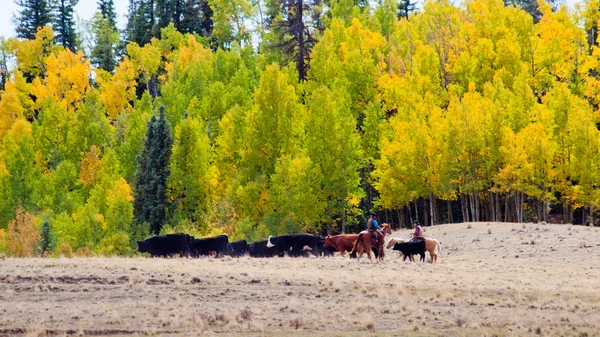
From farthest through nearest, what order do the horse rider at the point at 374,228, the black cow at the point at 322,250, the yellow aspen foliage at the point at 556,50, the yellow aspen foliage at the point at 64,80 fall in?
1. the yellow aspen foliage at the point at 64,80
2. the yellow aspen foliage at the point at 556,50
3. the black cow at the point at 322,250
4. the horse rider at the point at 374,228

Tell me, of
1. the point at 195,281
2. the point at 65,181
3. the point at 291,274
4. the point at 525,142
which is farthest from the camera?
the point at 65,181

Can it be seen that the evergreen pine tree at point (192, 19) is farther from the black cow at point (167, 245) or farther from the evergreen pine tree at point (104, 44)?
the black cow at point (167, 245)

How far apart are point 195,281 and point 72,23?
306ft

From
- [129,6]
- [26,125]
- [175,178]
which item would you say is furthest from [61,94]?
[129,6]

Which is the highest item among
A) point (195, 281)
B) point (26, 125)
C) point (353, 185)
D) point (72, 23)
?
point (72, 23)

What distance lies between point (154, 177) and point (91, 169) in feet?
34.5

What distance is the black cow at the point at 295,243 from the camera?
36.3 metres

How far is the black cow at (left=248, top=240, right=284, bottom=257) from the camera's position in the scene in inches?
1438

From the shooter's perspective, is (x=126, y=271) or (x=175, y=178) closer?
(x=126, y=271)

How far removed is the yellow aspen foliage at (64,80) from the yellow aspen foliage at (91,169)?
17.6 meters

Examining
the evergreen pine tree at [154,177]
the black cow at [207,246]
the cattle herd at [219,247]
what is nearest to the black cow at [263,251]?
the cattle herd at [219,247]

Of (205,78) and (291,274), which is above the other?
(205,78)

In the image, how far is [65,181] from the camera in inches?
2689

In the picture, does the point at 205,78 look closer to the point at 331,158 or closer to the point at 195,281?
the point at 331,158
